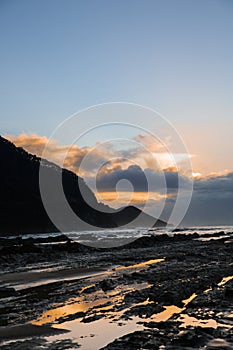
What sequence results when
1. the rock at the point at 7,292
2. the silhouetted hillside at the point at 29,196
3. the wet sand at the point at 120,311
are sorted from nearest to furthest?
1. the wet sand at the point at 120,311
2. the rock at the point at 7,292
3. the silhouetted hillside at the point at 29,196

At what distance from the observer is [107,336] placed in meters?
8.16

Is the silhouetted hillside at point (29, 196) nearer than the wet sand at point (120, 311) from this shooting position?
No

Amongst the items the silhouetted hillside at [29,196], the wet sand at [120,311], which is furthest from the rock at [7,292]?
the silhouetted hillside at [29,196]

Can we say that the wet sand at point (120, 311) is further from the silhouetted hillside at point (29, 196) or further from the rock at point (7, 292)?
the silhouetted hillside at point (29, 196)

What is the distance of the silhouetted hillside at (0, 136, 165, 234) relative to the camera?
101 m

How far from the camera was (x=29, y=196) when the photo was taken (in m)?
114

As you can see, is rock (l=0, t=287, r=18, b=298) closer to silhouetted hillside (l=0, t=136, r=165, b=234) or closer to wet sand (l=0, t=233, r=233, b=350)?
wet sand (l=0, t=233, r=233, b=350)

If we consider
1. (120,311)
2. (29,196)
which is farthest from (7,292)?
(29,196)

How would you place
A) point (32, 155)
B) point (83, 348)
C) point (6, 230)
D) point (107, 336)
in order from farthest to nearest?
point (32, 155) < point (6, 230) < point (107, 336) < point (83, 348)

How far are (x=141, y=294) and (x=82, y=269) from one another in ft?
30.3

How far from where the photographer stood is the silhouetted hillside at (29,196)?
101375 millimetres

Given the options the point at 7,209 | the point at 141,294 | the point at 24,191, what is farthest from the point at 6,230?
the point at 141,294

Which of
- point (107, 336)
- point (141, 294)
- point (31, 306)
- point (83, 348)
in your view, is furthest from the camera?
point (141, 294)

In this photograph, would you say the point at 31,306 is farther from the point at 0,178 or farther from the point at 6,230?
the point at 0,178
